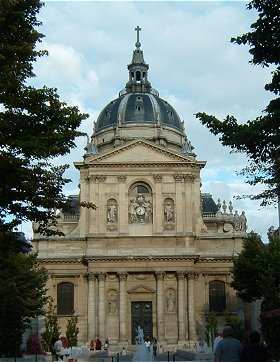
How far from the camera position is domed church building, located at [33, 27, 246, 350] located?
2362 inches

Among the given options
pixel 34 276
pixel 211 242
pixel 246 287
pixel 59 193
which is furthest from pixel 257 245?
pixel 59 193

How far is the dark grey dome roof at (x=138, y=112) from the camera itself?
72562 mm

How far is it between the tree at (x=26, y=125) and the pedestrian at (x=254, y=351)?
25.4ft

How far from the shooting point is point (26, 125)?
1914cm

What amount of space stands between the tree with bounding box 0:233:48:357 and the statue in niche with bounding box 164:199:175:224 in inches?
527

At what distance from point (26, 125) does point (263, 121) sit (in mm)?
6144

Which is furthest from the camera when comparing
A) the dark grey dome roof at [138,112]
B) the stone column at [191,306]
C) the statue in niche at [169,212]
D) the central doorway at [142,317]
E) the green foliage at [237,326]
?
the dark grey dome roof at [138,112]

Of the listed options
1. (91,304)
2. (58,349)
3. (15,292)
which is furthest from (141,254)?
(58,349)

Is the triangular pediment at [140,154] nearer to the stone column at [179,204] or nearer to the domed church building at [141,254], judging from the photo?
the domed church building at [141,254]

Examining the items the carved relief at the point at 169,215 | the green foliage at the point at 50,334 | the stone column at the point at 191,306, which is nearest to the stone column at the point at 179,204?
the carved relief at the point at 169,215

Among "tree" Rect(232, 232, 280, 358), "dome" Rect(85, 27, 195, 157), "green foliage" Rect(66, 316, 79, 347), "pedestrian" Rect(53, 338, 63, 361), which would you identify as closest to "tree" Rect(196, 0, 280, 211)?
"pedestrian" Rect(53, 338, 63, 361)

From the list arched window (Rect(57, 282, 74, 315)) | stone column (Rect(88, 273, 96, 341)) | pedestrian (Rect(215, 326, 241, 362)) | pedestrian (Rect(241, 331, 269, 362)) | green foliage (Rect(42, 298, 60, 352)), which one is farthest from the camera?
arched window (Rect(57, 282, 74, 315))

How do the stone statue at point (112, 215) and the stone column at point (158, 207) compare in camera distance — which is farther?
the stone statue at point (112, 215)

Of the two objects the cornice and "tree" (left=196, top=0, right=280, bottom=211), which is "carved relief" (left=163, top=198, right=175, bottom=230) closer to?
the cornice
